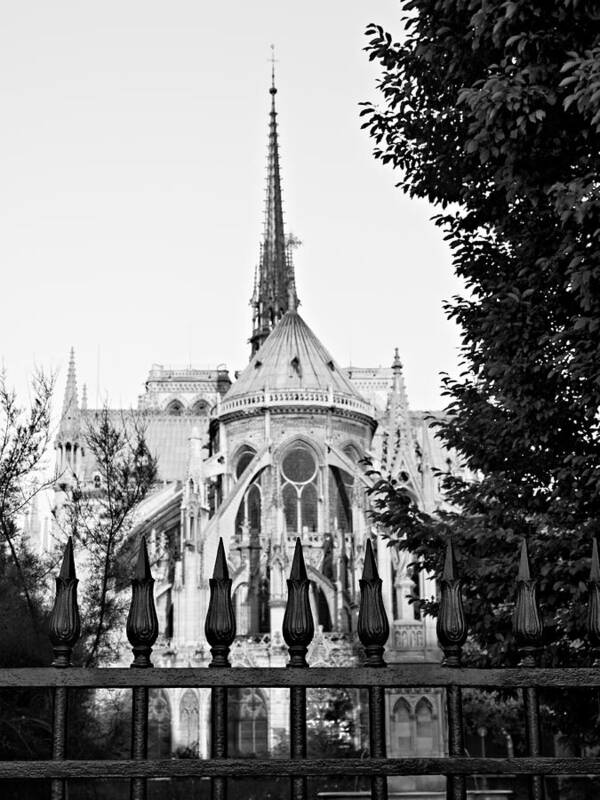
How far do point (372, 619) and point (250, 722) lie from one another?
139 feet

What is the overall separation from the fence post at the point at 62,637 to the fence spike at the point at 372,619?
942 mm

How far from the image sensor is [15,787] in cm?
1794

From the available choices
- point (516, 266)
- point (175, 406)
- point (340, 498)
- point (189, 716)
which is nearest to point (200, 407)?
point (175, 406)

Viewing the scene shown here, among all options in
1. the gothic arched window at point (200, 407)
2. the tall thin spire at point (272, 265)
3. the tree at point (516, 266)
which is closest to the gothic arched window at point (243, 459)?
the tall thin spire at point (272, 265)

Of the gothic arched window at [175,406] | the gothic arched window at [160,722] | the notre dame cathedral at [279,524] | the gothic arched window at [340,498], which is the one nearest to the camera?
the gothic arched window at [160,722]

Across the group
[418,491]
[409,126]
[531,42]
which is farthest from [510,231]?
[418,491]

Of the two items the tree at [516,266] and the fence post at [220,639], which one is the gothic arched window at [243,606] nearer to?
the tree at [516,266]

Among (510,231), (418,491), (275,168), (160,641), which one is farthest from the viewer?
(275,168)

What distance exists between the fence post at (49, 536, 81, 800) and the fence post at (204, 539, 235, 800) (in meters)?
0.44

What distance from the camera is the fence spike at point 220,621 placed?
3.75 metres

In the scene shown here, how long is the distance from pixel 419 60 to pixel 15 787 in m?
13.3

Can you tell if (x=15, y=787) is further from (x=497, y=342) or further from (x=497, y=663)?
(x=497, y=342)

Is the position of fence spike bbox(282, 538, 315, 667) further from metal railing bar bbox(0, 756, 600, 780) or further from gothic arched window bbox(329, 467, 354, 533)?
gothic arched window bbox(329, 467, 354, 533)

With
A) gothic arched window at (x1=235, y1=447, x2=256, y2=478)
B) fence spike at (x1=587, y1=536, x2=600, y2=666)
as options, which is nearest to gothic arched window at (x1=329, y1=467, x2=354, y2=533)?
gothic arched window at (x1=235, y1=447, x2=256, y2=478)
